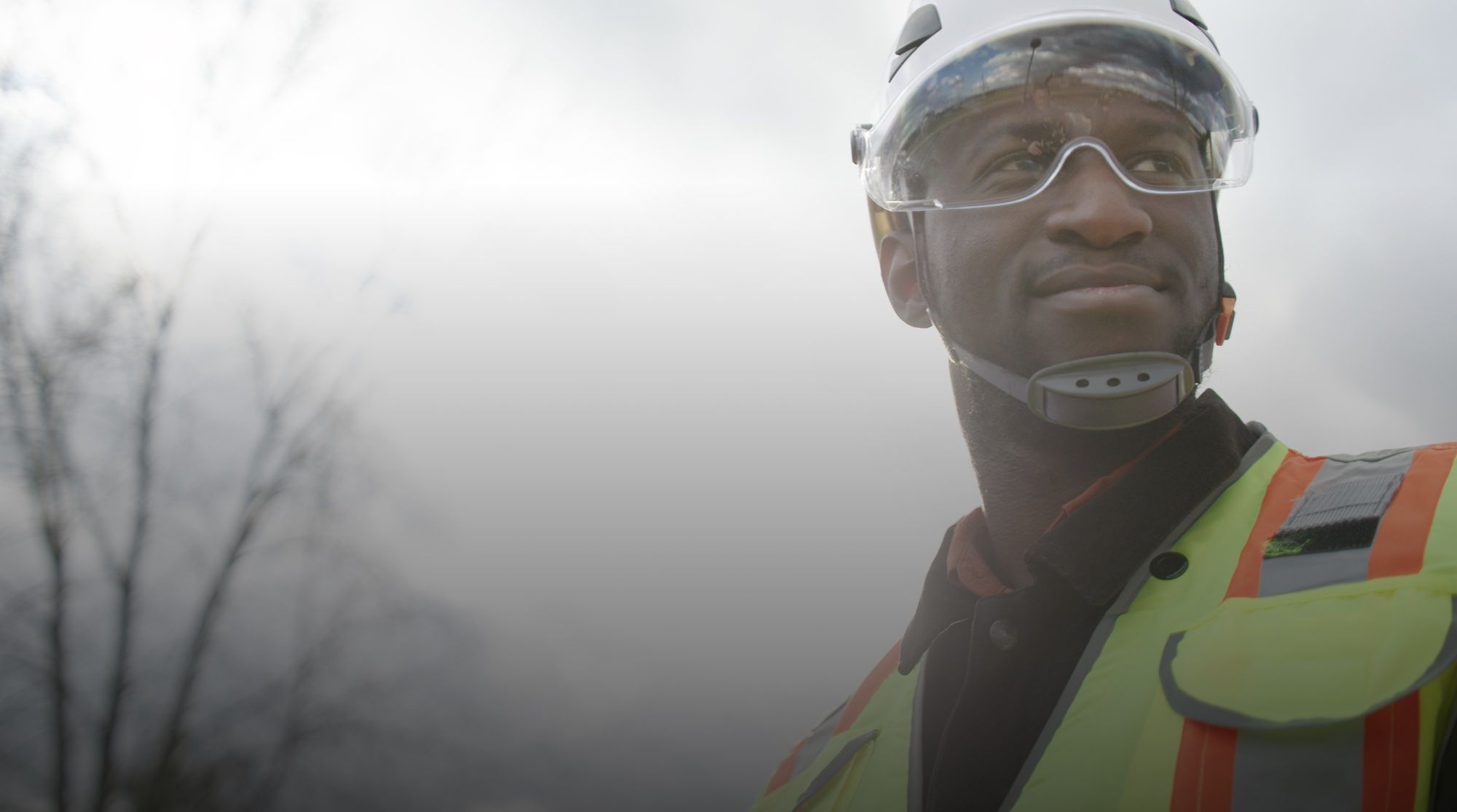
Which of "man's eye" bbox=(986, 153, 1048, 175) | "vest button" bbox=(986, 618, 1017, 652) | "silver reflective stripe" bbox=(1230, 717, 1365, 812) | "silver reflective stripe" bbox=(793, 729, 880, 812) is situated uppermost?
"man's eye" bbox=(986, 153, 1048, 175)

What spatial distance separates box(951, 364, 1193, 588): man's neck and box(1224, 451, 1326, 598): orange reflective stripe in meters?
0.27

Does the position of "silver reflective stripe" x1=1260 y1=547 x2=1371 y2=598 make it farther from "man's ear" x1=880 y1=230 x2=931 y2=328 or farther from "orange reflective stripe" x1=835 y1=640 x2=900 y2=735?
"man's ear" x1=880 y1=230 x2=931 y2=328

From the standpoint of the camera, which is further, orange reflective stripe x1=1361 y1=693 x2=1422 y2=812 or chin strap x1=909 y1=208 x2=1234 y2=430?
chin strap x1=909 y1=208 x2=1234 y2=430

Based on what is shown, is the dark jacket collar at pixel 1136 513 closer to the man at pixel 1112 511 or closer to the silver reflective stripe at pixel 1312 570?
the man at pixel 1112 511

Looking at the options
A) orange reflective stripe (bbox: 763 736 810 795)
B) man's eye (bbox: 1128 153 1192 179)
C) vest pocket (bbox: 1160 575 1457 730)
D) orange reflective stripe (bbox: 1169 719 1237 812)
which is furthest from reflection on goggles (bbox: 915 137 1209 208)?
orange reflective stripe (bbox: 763 736 810 795)

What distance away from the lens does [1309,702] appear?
3.87 ft

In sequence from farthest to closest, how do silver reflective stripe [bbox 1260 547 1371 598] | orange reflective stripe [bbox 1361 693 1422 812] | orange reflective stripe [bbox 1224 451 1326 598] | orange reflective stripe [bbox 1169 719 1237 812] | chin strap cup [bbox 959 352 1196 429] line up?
1. chin strap cup [bbox 959 352 1196 429]
2. orange reflective stripe [bbox 1224 451 1326 598]
3. silver reflective stripe [bbox 1260 547 1371 598]
4. orange reflective stripe [bbox 1169 719 1237 812]
5. orange reflective stripe [bbox 1361 693 1422 812]

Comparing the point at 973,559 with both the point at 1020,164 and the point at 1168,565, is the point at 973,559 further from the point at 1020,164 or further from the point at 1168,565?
the point at 1020,164

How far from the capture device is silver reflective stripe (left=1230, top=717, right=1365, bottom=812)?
1.12 meters

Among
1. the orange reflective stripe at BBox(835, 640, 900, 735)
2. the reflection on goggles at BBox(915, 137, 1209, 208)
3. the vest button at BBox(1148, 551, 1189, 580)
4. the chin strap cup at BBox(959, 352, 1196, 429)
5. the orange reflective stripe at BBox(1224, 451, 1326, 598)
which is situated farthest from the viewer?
the orange reflective stripe at BBox(835, 640, 900, 735)

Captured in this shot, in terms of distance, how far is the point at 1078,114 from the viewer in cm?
220

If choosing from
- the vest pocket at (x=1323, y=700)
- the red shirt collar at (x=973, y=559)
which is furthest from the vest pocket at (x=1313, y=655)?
the red shirt collar at (x=973, y=559)

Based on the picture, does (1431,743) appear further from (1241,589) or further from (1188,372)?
(1188,372)

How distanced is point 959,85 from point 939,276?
0.56m
